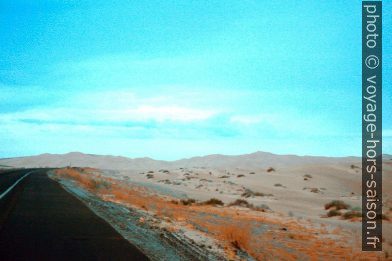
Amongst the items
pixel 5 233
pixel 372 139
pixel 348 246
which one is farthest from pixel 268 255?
pixel 372 139

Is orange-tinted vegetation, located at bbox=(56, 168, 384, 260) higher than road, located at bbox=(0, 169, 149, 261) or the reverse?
the reverse

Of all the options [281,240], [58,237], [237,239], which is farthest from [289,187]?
[58,237]

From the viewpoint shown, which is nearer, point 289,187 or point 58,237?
point 58,237

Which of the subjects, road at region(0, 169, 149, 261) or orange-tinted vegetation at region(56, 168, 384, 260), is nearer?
road at region(0, 169, 149, 261)

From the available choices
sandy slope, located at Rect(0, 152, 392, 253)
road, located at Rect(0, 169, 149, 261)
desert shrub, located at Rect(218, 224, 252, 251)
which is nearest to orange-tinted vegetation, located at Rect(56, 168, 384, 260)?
desert shrub, located at Rect(218, 224, 252, 251)

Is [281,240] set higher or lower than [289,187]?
lower

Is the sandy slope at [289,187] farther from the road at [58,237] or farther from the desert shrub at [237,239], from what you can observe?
the road at [58,237]

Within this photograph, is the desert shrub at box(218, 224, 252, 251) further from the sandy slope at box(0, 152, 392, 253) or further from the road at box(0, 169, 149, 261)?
the sandy slope at box(0, 152, 392, 253)

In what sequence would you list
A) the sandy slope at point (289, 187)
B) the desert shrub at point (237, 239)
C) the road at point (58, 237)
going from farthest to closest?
the sandy slope at point (289, 187) → the desert shrub at point (237, 239) → the road at point (58, 237)

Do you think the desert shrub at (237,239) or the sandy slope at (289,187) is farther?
the sandy slope at (289,187)

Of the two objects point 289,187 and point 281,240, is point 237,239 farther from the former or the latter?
point 289,187

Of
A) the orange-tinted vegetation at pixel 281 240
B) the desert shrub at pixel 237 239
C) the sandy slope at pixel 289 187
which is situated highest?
the sandy slope at pixel 289 187

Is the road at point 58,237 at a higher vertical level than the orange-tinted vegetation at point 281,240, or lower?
higher

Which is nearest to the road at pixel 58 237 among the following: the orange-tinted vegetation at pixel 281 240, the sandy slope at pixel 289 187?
the orange-tinted vegetation at pixel 281 240
